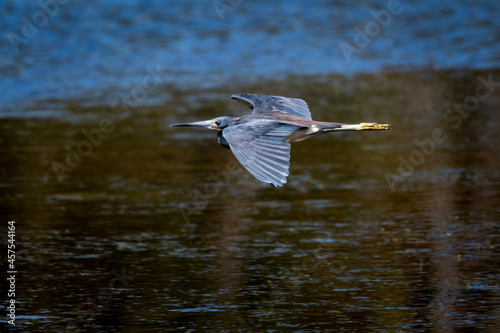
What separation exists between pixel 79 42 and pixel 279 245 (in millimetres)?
12544

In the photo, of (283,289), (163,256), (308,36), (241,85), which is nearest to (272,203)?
(163,256)

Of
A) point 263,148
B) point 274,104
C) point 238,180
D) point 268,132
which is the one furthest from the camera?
point 238,180

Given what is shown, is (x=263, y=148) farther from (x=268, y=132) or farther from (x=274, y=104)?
(x=274, y=104)

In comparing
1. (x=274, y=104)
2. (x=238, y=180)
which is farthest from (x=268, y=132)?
(x=238, y=180)

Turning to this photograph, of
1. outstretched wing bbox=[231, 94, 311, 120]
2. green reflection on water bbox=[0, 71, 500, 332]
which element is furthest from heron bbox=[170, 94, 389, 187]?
green reflection on water bbox=[0, 71, 500, 332]

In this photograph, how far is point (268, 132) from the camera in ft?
21.9

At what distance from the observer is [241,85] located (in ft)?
55.3

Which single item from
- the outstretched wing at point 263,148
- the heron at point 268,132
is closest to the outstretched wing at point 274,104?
the heron at point 268,132

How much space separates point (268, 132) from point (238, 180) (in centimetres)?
420

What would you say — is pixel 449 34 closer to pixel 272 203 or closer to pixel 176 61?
pixel 176 61

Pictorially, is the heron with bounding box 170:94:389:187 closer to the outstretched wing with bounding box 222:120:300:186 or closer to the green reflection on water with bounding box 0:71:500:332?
the outstretched wing with bounding box 222:120:300:186

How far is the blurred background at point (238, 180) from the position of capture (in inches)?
263

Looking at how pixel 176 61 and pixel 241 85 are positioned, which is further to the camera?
pixel 176 61

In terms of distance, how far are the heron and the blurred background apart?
988mm
